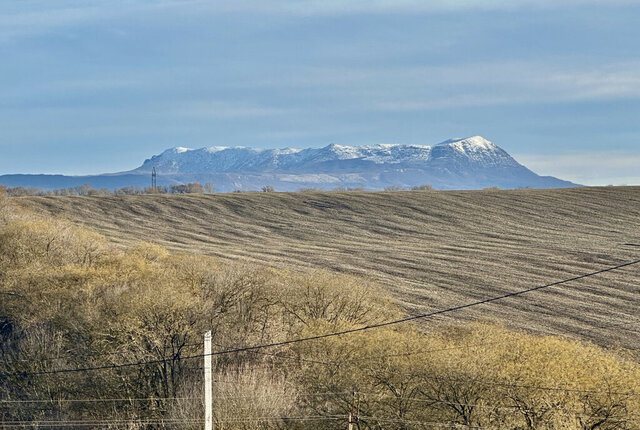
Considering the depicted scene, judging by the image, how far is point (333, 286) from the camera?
4644cm

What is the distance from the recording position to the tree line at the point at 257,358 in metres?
29.8

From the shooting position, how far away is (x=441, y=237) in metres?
98.8

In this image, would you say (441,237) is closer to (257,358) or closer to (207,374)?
(257,358)

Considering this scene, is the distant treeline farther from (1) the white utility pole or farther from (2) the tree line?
(1) the white utility pole

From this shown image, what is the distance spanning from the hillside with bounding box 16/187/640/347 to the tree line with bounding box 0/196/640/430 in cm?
1381

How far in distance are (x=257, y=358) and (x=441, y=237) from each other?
60055mm

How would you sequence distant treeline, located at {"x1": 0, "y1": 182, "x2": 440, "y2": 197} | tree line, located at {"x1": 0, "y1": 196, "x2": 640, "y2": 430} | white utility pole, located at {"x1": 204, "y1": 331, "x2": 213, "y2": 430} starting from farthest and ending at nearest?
distant treeline, located at {"x1": 0, "y1": 182, "x2": 440, "y2": 197} < tree line, located at {"x1": 0, "y1": 196, "x2": 640, "y2": 430} < white utility pole, located at {"x1": 204, "y1": 331, "x2": 213, "y2": 430}

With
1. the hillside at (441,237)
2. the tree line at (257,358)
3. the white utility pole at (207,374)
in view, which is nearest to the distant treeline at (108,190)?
the hillside at (441,237)

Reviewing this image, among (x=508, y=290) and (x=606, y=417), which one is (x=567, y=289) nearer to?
(x=508, y=290)

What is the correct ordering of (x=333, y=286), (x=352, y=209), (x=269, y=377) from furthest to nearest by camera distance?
1. (x=352, y=209)
2. (x=333, y=286)
3. (x=269, y=377)

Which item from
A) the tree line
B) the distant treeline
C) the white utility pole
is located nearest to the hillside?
the tree line

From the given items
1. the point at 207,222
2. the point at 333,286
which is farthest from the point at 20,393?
the point at 207,222

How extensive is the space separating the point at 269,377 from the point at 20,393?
16048mm

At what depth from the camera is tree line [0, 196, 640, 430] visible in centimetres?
2977
